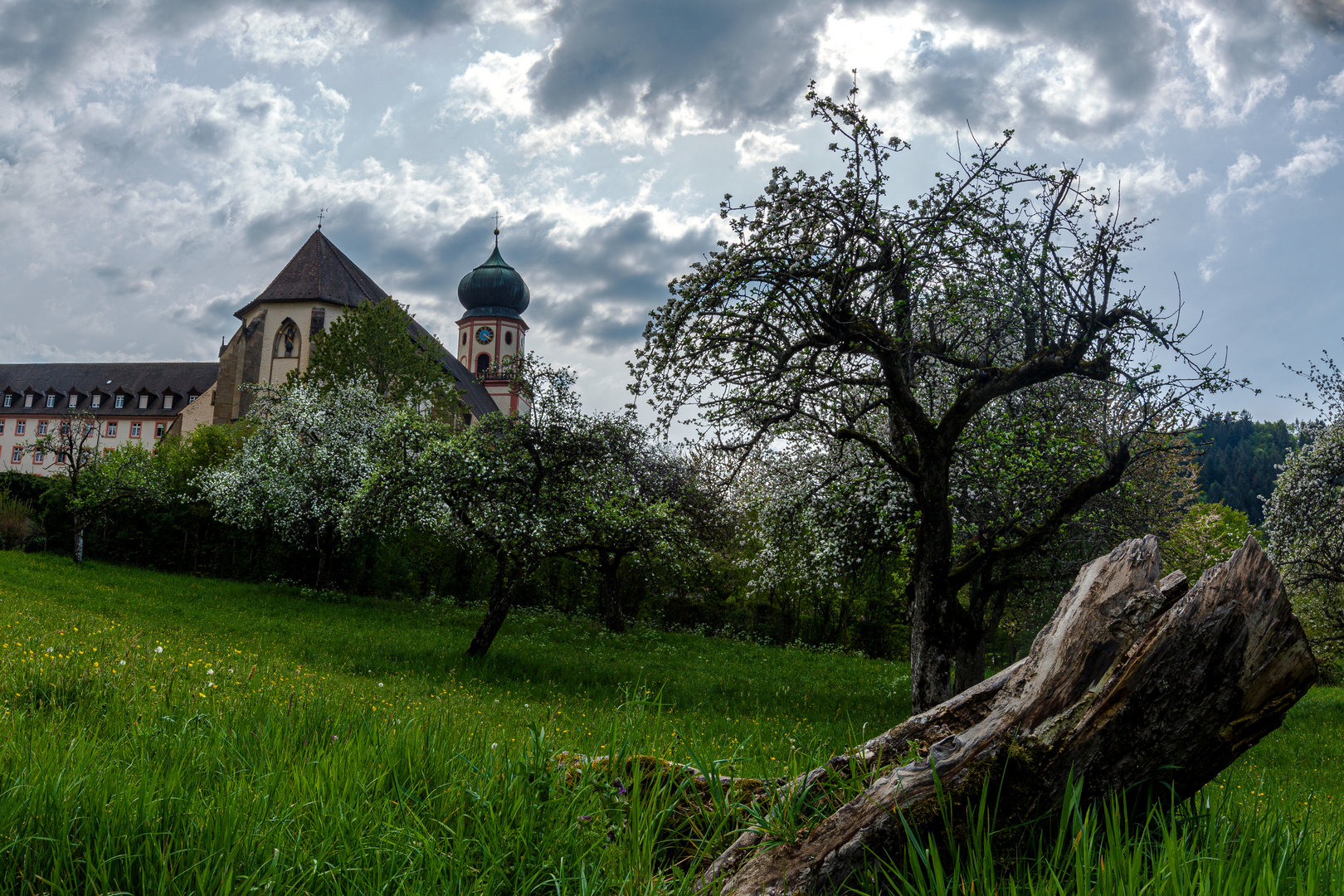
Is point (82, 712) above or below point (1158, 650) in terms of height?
below

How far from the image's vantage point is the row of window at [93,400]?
3430 inches

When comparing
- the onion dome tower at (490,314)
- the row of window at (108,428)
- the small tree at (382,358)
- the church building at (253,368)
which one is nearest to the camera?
the small tree at (382,358)

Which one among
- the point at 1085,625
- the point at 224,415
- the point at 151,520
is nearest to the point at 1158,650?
the point at 1085,625

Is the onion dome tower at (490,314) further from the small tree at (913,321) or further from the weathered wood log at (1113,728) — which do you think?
the weathered wood log at (1113,728)

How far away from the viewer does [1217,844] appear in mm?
2896

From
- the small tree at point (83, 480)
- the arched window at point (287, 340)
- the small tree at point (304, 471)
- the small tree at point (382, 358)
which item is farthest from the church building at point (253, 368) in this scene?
the small tree at point (83, 480)

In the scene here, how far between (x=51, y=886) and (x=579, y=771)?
1825 mm

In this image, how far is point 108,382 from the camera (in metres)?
89.3

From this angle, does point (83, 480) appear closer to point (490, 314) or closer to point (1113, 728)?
point (1113, 728)

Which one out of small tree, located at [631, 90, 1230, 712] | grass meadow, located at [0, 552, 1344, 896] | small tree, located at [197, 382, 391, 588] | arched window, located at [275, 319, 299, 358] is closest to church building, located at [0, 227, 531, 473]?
arched window, located at [275, 319, 299, 358]

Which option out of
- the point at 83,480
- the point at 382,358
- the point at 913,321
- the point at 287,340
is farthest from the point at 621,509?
the point at 287,340

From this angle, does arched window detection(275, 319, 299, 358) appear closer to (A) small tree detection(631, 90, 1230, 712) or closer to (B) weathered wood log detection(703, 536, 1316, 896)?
(A) small tree detection(631, 90, 1230, 712)

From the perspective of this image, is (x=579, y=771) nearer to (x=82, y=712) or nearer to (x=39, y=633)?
(x=82, y=712)

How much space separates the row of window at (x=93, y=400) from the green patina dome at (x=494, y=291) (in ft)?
106
